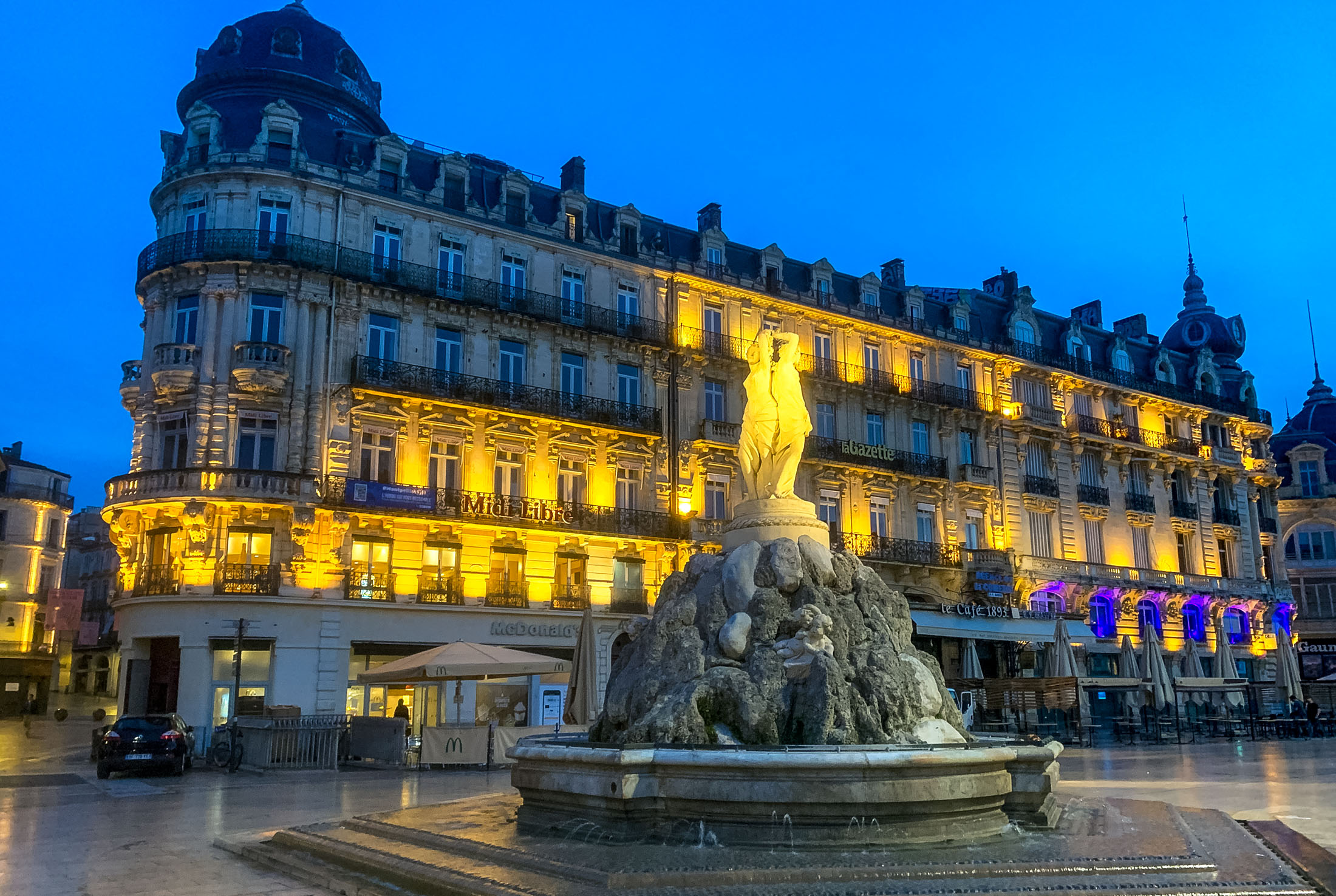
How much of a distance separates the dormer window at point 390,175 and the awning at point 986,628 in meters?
19.5

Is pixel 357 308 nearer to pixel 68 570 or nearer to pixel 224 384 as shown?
pixel 224 384

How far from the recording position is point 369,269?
30.0 meters

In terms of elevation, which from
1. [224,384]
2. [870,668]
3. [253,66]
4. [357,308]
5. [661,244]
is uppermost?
[253,66]

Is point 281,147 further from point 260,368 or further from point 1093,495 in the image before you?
point 1093,495

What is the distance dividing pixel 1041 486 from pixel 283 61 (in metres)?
29.6

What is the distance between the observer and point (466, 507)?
97.9ft

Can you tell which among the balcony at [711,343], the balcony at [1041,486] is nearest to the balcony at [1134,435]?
the balcony at [1041,486]

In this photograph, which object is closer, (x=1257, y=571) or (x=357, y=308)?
(x=357, y=308)

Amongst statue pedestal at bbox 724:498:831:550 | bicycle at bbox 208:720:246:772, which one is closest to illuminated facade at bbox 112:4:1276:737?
bicycle at bbox 208:720:246:772

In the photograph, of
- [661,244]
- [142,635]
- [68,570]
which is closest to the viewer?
[142,635]

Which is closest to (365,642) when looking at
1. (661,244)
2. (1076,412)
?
(661,244)

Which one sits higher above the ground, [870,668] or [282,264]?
[282,264]

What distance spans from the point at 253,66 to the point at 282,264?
6.72m

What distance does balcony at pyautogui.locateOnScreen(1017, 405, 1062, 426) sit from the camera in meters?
42.3
